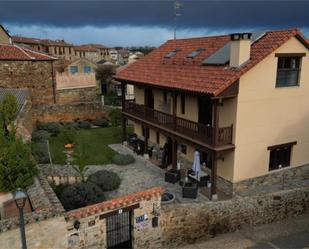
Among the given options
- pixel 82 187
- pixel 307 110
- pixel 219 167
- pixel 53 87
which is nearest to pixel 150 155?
pixel 219 167

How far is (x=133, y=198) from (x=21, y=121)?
11200 millimetres

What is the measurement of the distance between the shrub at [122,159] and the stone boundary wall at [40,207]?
745 cm

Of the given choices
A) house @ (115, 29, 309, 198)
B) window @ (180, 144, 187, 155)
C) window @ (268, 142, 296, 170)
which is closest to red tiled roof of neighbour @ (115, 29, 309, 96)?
house @ (115, 29, 309, 198)

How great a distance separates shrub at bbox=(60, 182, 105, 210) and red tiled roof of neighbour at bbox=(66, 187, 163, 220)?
2218mm

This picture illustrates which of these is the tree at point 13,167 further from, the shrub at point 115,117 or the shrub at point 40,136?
the shrub at point 115,117

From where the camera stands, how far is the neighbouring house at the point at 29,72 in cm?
3045

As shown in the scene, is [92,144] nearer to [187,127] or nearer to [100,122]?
[100,122]

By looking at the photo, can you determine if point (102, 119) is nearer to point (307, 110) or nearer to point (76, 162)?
point (76, 162)

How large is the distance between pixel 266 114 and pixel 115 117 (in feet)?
63.0

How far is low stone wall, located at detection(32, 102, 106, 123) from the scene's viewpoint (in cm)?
2988

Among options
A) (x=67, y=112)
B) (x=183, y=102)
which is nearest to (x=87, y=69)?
(x=67, y=112)

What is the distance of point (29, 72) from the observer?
31688 mm

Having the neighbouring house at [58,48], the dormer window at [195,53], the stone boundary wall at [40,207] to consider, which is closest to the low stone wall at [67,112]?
the dormer window at [195,53]

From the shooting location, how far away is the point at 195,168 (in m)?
16.2
